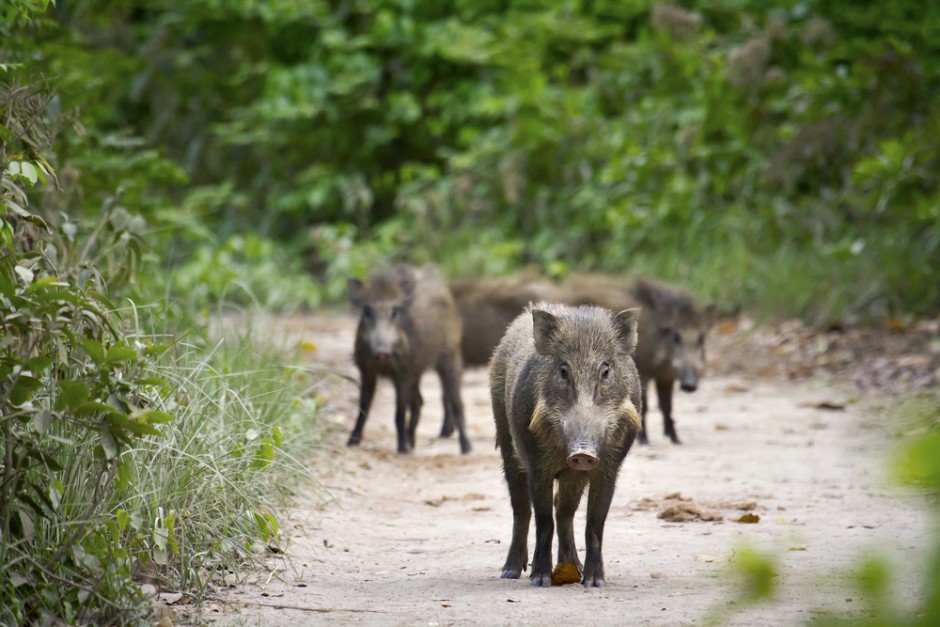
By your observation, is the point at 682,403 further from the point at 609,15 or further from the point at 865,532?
the point at 609,15

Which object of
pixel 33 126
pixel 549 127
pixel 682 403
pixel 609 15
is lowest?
pixel 682 403

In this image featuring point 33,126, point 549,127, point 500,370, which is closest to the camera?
point 33,126

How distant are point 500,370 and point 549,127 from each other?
34.3ft

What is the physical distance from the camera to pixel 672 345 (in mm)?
8172

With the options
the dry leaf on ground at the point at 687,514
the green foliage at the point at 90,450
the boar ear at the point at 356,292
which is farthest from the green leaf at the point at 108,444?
the boar ear at the point at 356,292

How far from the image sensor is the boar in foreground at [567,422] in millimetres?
4094

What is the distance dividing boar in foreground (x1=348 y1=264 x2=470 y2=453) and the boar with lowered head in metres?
1.28

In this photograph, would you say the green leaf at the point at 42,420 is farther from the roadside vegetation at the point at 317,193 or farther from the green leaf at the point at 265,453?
the green leaf at the point at 265,453

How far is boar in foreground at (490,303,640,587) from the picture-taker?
4.09m

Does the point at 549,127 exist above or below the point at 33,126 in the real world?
above

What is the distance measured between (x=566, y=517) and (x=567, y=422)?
1.82ft

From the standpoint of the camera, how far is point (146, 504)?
3.89 metres

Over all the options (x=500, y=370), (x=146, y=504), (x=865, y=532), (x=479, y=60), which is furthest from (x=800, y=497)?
(x=479, y=60)

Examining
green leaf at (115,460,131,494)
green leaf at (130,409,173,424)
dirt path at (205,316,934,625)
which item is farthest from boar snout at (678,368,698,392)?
green leaf at (115,460,131,494)
